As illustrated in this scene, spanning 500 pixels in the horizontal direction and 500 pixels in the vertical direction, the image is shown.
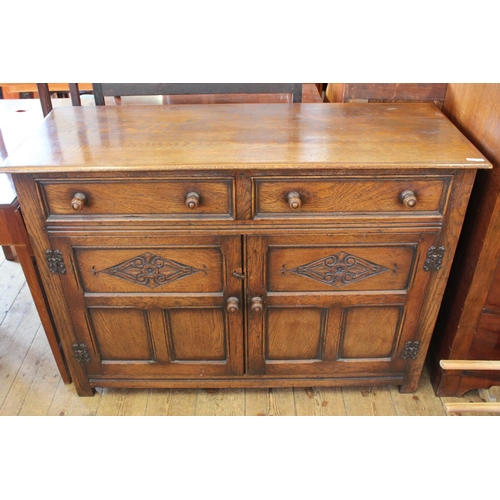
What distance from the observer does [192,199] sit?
4.49 ft

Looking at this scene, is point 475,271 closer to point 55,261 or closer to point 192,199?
point 192,199

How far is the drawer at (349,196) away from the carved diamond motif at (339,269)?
0.17 m

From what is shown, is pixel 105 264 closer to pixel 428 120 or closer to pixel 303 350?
pixel 303 350

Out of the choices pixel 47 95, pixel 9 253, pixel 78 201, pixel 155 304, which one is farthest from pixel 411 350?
pixel 9 253

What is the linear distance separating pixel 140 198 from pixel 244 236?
31 centimetres

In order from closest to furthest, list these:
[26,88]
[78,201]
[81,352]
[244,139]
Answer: [78,201] → [244,139] → [81,352] → [26,88]

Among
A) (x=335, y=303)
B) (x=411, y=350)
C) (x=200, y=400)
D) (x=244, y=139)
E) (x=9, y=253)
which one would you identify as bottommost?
(x=200, y=400)

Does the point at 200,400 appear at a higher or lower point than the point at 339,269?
lower

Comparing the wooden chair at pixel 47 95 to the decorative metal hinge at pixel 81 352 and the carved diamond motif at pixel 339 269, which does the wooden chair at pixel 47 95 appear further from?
the carved diamond motif at pixel 339 269

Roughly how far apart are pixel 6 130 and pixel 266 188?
1.20 metres

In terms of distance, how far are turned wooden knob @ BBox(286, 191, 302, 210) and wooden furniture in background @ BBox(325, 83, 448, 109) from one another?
58 centimetres

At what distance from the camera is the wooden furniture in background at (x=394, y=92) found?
5.68 feet

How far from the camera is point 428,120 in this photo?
5.22 ft
